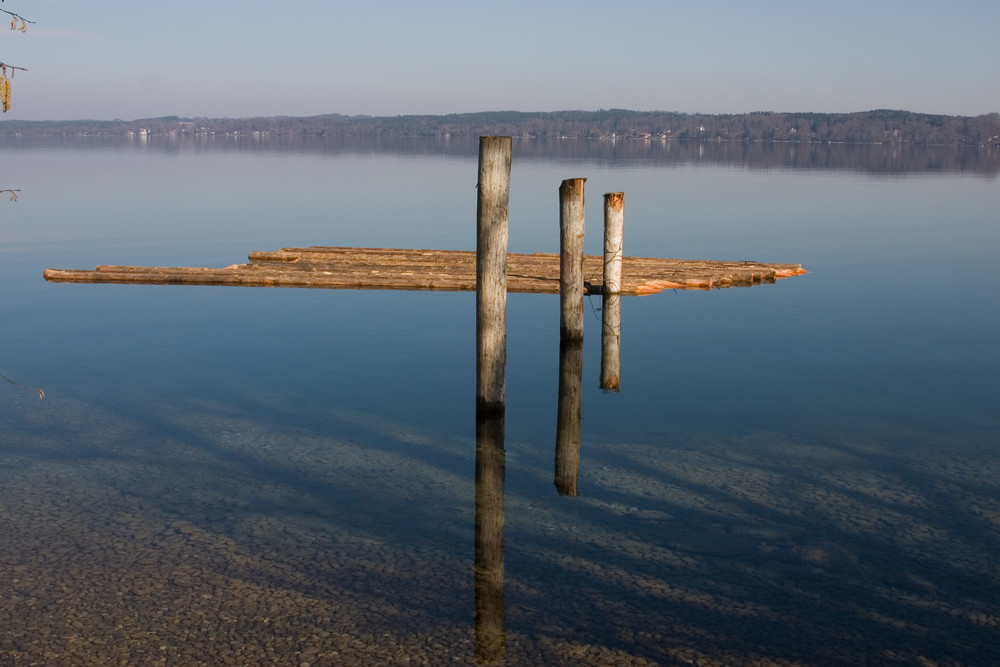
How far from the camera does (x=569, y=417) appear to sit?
1111cm

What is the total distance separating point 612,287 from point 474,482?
6822 millimetres

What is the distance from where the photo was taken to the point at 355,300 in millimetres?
19297

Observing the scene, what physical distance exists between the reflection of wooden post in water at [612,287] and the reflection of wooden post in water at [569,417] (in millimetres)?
797

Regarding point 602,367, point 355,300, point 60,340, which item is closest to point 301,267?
point 355,300

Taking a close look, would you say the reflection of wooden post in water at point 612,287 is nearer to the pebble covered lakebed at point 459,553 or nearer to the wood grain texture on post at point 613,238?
the wood grain texture on post at point 613,238

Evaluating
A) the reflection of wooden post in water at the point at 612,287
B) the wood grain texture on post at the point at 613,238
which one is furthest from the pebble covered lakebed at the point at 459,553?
the wood grain texture on post at the point at 613,238

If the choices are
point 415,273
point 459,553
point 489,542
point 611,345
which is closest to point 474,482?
point 489,542

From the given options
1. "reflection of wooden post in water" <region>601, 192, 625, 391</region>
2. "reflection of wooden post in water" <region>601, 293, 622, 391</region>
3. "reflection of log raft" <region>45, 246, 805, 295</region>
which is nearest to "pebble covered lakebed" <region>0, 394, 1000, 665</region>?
"reflection of wooden post in water" <region>601, 293, 622, 391</region>

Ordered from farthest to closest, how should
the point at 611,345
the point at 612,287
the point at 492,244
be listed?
the point at 612,287 < the point at 611,345 < the point at 492,244

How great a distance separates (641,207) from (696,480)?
1300 inches

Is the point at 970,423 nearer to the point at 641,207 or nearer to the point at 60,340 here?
the point at 60,340

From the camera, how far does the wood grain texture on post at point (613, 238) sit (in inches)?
575

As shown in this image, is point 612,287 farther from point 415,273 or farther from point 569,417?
point 415,273

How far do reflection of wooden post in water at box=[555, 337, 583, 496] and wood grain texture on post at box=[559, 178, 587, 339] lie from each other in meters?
0.25
